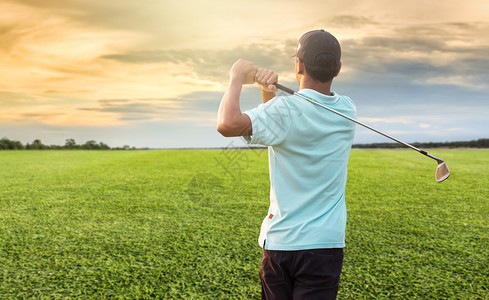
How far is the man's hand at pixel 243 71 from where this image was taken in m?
1.33

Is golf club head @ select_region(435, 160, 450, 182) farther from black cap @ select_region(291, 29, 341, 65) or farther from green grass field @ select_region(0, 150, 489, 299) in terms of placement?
green grass field @ select_region(0, 150, 489, 299)

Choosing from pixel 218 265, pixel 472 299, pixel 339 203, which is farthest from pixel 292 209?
pixel 472 299

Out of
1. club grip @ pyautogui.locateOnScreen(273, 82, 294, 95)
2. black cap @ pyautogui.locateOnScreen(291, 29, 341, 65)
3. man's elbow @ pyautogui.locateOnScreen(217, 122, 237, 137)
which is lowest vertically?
man's elbow @ pyautogui.locateOnScreen(217, 122, 237, 137)

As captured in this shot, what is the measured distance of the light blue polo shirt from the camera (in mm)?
1311

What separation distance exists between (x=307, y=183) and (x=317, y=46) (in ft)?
1.56

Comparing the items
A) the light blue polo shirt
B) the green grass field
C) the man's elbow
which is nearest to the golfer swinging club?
the light blue polo shirt

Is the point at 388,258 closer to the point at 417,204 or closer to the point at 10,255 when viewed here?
the point at 417,204

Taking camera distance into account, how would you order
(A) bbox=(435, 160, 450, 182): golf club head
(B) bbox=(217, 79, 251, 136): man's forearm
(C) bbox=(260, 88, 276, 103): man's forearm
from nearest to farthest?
(B) bbox=(217, 79, 251, 136): man's forearm → (C) bbox=(260, 88, 276, 103): man's forearm → (A) bbox=(435, 160, 450, 182): golf club head

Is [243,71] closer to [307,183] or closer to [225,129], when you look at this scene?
[225,129]

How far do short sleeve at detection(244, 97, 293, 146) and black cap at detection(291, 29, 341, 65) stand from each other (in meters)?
0.22

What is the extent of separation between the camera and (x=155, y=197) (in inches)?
224

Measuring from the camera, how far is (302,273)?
54.5 inches

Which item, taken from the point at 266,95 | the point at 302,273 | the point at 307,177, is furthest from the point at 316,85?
the point at 302,273

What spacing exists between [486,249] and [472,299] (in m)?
1.22
